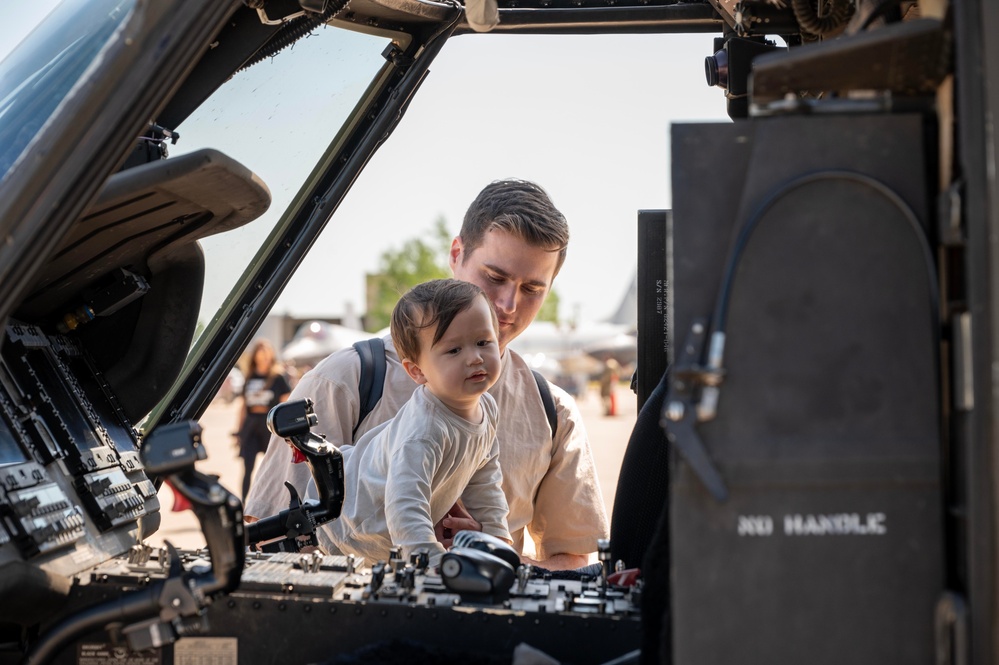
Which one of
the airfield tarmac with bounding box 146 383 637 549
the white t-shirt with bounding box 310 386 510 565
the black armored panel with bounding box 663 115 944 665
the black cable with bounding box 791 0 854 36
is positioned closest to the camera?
the black armored panel with bounding box 663 115 944 665

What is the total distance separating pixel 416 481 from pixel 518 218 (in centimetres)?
109

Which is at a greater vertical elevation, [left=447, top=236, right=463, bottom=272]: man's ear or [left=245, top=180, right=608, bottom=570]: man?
[left=447, top=236, right=463, bottom=272]: man's ear

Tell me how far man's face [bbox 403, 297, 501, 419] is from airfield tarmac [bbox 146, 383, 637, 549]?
66cm

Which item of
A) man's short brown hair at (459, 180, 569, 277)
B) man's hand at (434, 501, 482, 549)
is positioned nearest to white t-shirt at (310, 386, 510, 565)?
man's hand at (434, 501, 482, 549)

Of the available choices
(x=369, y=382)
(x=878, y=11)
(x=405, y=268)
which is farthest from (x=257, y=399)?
(x=405, y=268)

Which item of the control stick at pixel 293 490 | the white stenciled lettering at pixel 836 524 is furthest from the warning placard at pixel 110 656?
the white stenciled lettering at pixel 836 524

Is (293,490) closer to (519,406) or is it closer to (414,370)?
(414,370)

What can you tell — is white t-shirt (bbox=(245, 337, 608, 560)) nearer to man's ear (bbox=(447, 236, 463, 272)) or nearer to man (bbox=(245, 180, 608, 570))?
man (bbox=(245, 180, 608, 570))

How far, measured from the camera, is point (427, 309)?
8.63ft

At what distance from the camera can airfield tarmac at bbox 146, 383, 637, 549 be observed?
345 inches

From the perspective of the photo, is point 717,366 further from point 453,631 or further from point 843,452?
point 453,631

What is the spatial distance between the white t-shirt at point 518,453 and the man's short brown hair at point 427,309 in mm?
359

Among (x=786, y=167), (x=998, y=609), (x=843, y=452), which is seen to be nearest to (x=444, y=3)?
(x=786, y=167)

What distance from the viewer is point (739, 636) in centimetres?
118
